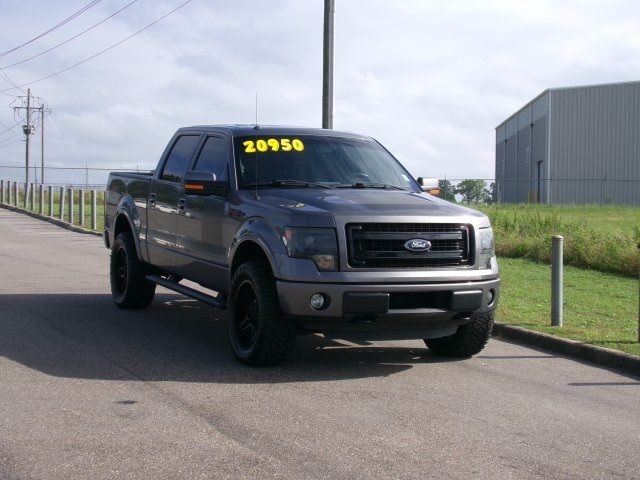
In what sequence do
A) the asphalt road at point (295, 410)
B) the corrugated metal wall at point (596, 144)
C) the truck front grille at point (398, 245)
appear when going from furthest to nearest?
the corrugated metal wall at point (596, 144), the truck front grille at point (398, 245), the asphalt road at point (295, 410)

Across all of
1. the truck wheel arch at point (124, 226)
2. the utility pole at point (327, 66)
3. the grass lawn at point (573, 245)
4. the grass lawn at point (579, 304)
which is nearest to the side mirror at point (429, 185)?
the grass lawn at point (579, 304)

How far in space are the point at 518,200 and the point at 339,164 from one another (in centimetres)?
5400

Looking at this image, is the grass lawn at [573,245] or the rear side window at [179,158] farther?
the grass lawn at [573,245]

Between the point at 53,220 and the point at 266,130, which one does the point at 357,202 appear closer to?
the point at 266,130

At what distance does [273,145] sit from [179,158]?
4.96 feet

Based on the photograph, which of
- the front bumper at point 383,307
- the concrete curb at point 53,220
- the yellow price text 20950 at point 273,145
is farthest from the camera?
the concrete curb at point 53,220

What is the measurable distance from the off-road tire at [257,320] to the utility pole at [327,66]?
11450mm

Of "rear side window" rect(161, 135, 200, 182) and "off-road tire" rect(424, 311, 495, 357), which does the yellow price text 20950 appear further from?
"off-road tire" rect(424, 311, 495, 357)

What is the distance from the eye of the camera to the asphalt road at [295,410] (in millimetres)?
4973

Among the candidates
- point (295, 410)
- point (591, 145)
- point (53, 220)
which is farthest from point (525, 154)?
point (295, 410)

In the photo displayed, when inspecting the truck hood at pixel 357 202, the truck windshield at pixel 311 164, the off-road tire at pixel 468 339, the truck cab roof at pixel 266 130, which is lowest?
the off-road tire at pixel 468 339

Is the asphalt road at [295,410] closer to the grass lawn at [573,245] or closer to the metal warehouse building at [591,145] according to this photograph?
the grass lawn at [573,245]

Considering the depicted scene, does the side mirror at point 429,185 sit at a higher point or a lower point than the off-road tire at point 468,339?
higher

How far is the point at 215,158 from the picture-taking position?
888cm
